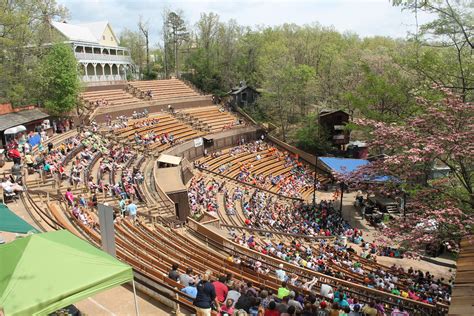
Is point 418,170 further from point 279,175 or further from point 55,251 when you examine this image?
A: point 279,175

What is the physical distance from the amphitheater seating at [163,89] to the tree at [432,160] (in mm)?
39330

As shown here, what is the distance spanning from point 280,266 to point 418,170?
6.22 metres

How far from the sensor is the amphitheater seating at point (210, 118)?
4541cm

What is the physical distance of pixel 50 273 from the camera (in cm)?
697

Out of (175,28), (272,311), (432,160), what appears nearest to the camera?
(272,311)

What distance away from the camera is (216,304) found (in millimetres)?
8773

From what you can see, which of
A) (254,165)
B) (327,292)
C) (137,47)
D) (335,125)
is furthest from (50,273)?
(137,47)

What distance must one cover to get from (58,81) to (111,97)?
11161 millimetres

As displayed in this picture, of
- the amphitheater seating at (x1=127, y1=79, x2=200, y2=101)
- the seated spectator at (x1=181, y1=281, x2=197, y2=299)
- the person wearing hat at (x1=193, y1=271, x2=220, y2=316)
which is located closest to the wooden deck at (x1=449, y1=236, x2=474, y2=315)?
the person wearing hat at (x1=193, y1=271, x2=220, y2=316)

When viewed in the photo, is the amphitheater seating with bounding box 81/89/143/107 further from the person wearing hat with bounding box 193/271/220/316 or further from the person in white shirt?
the person wearing hat with bounding box 193/271/220/316

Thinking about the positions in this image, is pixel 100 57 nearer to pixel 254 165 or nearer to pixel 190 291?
pixel 254 165

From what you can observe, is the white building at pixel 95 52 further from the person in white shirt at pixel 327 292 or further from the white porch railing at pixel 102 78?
the person in white shirt at pixel 327 292

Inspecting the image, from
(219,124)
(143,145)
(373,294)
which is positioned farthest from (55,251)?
(219,124)

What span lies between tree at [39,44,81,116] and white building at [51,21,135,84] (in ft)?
41.3
